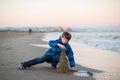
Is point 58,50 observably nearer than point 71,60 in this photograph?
No

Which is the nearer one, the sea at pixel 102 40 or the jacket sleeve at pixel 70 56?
the jacket sleeve at pixel 70 56

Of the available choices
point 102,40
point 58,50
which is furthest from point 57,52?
point 102,40

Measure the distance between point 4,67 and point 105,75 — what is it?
2137mm

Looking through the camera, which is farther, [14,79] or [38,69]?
[38,69]

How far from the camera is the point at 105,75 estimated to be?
483 cm

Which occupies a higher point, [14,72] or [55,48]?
[55,48]

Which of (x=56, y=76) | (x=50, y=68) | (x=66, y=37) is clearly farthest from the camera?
(x=50, y=68)

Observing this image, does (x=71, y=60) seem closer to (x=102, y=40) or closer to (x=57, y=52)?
(x=57, y=52)

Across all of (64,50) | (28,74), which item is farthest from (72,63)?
(28,74)

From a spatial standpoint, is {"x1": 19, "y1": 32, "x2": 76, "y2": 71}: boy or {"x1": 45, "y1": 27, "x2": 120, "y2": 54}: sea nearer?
{"x1": 19, "y1": 32, "x2": 76, "y2": 71}: boy

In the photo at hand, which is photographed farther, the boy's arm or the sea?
the sea

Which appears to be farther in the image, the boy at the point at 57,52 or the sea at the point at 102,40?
the sea at the point at 102,40

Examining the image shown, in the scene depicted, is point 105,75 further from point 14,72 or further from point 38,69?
point 14,72

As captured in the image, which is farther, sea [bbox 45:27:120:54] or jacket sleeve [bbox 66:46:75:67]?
sea [bbox 45:27:120:54]
